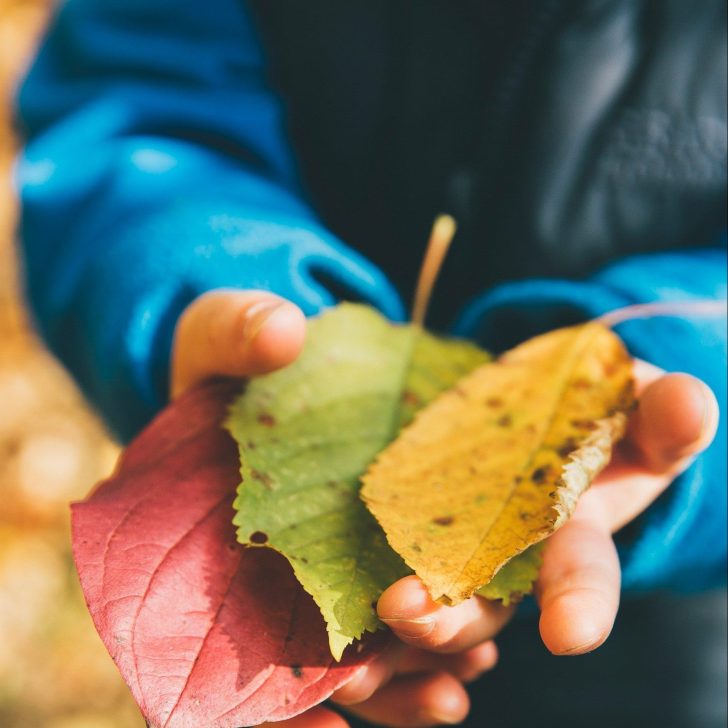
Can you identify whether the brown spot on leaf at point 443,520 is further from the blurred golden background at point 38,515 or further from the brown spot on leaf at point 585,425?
the blurred golden background at point 38,515

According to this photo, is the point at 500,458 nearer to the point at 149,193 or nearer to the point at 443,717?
the point at 443,717

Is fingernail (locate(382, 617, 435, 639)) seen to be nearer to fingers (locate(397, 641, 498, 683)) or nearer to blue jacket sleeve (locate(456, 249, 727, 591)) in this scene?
fingers (locate(397, 641, 498, 683))

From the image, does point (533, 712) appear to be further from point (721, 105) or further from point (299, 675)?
point (721, 105)

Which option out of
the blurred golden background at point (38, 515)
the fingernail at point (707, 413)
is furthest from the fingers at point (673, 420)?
the blurred golden background at point (38, 515)

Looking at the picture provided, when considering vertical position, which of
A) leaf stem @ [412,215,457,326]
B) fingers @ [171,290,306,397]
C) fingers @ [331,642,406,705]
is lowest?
fingers @ [331,642,406,705]

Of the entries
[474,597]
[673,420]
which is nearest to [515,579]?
[474,597]

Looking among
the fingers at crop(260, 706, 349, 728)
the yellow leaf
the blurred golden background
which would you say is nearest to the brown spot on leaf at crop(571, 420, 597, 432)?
the yellow leaf
